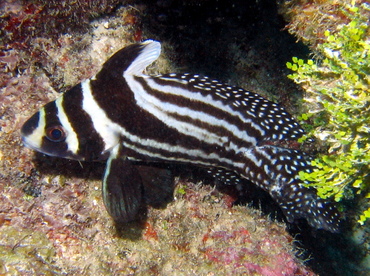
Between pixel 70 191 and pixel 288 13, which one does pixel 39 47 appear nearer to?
pixel 70 191

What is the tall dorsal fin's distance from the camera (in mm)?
3428

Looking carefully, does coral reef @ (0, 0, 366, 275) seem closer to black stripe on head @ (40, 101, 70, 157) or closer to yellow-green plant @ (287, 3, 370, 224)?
black stripe on head @ (40, 101, 70, 157)

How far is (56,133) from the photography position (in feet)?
11.0

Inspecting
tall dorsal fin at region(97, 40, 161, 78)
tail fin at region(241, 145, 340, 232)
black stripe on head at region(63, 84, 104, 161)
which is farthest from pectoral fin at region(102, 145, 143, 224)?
tail fin at region(241, 145, 340, 232)

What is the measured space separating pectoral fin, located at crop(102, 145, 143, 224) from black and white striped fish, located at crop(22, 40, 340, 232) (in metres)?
0.01

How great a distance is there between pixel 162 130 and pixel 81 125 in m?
0.92

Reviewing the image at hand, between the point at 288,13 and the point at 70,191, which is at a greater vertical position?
the point at 288,13

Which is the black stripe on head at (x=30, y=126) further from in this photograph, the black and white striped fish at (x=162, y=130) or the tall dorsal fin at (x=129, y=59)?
the tall dorsal fin at (x=129, y=59)

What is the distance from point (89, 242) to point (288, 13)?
11.9ft

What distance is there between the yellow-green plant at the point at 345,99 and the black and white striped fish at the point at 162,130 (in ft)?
2.42

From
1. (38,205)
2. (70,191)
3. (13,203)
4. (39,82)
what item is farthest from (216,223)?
(39,82)

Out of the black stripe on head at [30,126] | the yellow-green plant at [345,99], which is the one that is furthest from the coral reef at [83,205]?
the yellow-green plant at [345,99]

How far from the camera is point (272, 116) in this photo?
379 centimetres

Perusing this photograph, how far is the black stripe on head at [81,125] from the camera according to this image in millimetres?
3371
